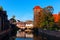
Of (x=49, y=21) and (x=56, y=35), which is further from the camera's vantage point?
(x=49, y=21)

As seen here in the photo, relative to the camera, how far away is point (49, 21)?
Result: 7550 centimetres

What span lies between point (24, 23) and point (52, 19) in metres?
97.0

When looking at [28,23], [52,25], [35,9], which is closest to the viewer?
[52,25]

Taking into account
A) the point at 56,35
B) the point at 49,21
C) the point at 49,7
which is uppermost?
the point at 49,7

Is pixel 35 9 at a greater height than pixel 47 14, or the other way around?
pixel 35 9

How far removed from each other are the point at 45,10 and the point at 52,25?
24.1ft

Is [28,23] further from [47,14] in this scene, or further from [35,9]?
[47,14]

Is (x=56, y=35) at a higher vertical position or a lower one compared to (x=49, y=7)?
lower

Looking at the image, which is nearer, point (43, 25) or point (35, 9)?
point (43, 25)

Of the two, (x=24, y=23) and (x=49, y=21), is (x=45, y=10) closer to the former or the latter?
(x=49, y=21)

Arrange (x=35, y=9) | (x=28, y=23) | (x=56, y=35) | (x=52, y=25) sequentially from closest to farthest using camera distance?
(x=56, y=35) < (x=52, y=25) < (x=35, y=9) < (x=28, y=23)

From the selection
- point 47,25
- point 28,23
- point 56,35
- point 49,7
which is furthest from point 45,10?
point 28,23

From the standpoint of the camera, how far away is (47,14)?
76562 millimetres

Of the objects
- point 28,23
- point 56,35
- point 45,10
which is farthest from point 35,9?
point 56,35
